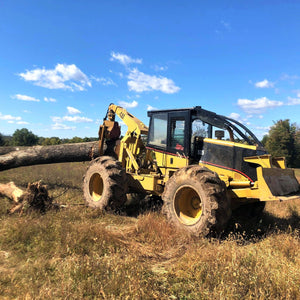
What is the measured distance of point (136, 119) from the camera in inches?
349

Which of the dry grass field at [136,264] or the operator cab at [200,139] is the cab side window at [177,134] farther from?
the dry grass field at [136,264]

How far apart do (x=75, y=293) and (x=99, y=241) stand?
157 centimetres

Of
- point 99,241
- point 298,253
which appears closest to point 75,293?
point 99,241

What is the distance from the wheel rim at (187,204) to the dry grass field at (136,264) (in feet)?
1.34

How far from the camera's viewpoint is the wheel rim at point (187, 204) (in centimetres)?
559

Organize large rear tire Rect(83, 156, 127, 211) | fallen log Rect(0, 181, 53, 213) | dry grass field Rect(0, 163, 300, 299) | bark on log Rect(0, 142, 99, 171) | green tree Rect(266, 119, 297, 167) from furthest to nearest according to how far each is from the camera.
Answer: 1. green tree Rect(266, 119, 297, 167)
2. bark on log Rect(0, 142, 99, 171)
3. large rear tire Rect(83, 156, 127, 211)
4. fallen log Rect(0, 181, 53, 213)
5. dry grass field Rect(0, 163, 300, 299)

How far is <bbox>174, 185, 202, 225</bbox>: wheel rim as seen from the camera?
18.3 feet

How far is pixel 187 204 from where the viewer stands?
19.1 ft

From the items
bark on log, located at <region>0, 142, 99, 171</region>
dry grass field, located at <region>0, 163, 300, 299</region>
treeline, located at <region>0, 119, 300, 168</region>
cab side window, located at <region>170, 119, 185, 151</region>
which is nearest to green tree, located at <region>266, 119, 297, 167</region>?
treeline, located at <region>0, 119, 300, 168</region>

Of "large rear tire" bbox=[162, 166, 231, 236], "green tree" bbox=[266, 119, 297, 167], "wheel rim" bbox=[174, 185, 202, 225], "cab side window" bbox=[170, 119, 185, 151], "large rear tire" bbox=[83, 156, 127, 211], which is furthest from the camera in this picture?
"green tree" bbox=[266, 119, 297, 167]

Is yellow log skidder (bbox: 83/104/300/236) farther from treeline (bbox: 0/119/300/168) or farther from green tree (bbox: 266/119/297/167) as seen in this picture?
green tree (bbox: 266/119/297/167)

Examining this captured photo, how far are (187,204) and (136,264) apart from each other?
2485mm

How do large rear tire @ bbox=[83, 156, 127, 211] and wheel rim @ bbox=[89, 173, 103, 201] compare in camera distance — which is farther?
wheel rim @ bbox=[89, 173, 103, 201]

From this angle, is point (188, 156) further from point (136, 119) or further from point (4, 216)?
point (4, 216)
